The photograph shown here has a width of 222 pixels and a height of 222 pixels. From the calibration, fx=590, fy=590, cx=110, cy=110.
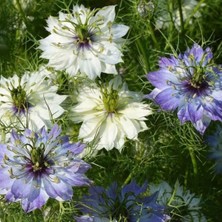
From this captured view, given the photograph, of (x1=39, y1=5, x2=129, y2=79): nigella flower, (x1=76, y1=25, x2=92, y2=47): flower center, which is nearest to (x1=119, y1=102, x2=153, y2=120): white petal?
(x1=39, y1=5, x2=129, y2=79): nigella flower

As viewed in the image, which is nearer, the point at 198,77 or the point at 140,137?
the point at 198,77

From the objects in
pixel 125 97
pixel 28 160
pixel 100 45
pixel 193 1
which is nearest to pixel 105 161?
pixel 125 97

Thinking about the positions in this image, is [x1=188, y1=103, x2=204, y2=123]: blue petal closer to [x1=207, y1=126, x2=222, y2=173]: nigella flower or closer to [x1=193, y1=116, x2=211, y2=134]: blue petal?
[x1=193, y1=116, x2=211, y2=134]: blue petal

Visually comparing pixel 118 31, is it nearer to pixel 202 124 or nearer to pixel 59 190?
pixel 202 124

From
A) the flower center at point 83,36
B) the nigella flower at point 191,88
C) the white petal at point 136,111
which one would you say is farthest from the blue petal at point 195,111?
the flower center at point 83,36

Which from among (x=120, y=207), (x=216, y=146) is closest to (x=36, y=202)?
(x=120, y=207)

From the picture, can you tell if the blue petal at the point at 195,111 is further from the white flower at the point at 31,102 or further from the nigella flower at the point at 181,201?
the white flower at the point at 31,102
